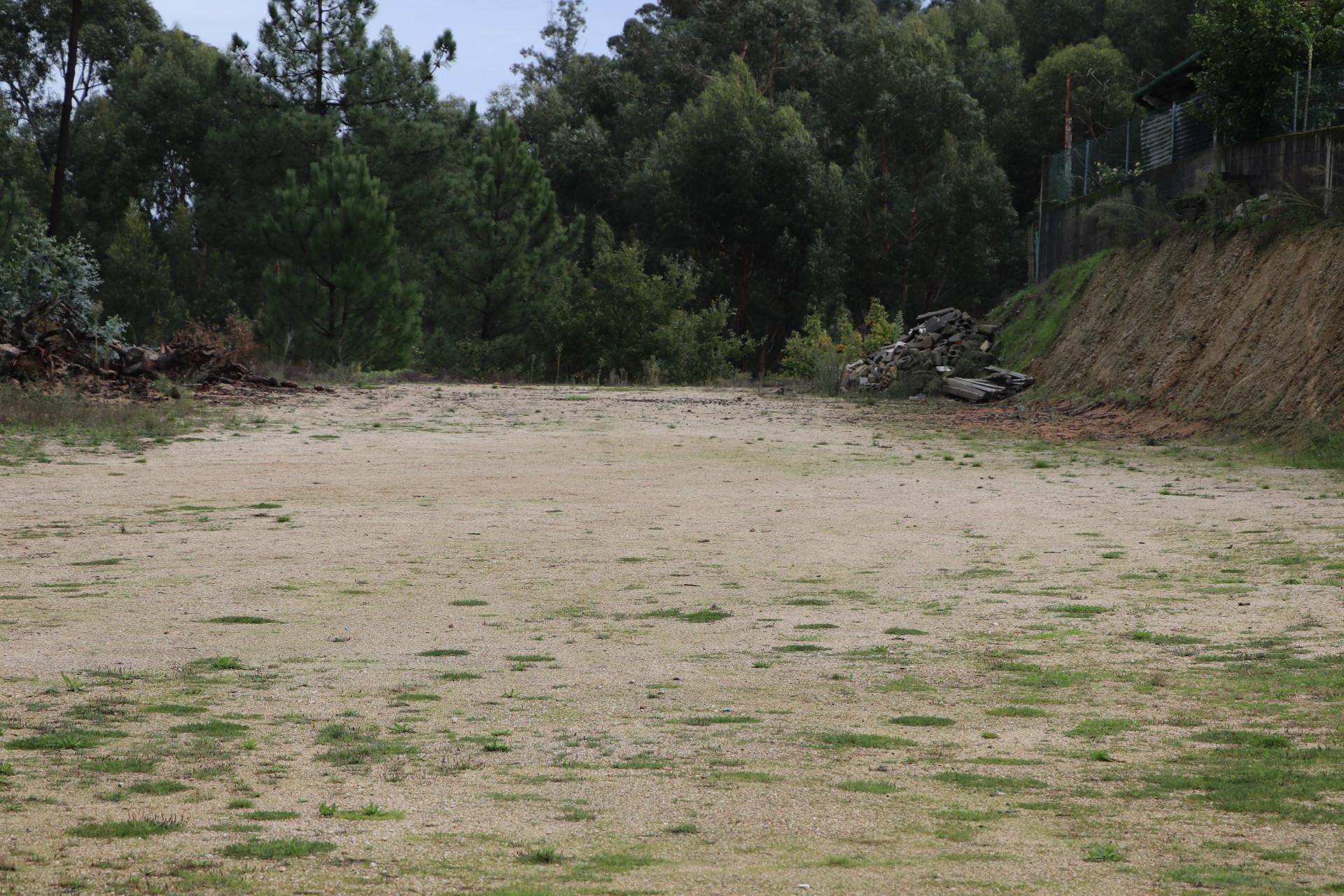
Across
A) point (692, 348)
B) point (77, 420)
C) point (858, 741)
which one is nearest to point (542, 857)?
point (858, 741)

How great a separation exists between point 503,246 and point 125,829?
141ft

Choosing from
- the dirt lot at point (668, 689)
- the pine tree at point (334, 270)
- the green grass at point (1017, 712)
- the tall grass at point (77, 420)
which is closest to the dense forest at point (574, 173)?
the pine tree at point (334, 270)

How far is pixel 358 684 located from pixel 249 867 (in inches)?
101

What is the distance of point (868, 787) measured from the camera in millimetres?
5172

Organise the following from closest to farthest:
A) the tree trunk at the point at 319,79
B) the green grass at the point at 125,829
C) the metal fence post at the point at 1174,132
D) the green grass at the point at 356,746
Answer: the green grass at the point at 125,829, the green grass at the point at 356,746, the metal fence post at the point at 1174,132, the tree trunk at the point at 319,79

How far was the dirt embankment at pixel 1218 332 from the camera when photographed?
60.8 ft

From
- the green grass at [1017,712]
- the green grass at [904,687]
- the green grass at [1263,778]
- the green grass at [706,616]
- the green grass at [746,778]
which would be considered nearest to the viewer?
the green grass at [1263,778]

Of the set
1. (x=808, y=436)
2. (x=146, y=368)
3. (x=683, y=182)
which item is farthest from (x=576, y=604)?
(x=683, y=182)

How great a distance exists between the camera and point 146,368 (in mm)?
24062

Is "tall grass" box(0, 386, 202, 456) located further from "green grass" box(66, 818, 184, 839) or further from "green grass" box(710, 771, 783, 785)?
"green grass" box(710, 771, 783, 785)

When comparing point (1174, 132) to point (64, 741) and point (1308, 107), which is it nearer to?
point (1308, 107)

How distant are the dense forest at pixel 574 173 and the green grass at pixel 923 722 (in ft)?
89.7

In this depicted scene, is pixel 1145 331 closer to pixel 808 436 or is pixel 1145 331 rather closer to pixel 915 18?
pixel 808 436

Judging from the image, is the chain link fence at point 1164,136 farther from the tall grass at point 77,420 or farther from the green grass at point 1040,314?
the tall grass at point 77,420
